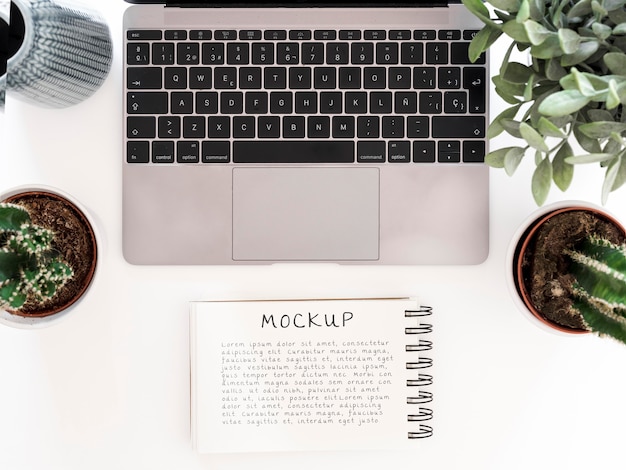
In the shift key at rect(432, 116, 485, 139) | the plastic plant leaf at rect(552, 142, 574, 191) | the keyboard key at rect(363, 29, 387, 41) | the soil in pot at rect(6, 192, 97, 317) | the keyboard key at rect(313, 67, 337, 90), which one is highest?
the keyboard key at rect(363, 29, 387, 41)

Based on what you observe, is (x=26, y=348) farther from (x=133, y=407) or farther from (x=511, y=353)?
(x=511, y=353)

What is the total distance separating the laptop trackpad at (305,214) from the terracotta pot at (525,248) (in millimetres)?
166

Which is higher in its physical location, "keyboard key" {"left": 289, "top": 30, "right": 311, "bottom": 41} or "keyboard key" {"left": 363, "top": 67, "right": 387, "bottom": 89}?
"keyboard key" {"left": 289, "top": 30, "right": 311, "bottom": 41}

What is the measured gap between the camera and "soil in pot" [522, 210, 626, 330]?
2.22 feet

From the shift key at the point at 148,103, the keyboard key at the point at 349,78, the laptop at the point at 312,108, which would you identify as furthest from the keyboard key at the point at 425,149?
the shift key at the point at 148,103

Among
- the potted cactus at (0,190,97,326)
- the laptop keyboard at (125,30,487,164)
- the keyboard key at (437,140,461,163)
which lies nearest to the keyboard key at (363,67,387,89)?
the laptop keyboard at (125,30,487,164)

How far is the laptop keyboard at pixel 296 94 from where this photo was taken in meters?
0.70

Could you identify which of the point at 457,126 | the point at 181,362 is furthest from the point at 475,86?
the point at 181,362

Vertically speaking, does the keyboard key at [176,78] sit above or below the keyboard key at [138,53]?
below

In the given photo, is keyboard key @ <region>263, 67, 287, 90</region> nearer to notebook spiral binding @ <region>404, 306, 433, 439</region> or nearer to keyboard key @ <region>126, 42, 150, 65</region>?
keyboard key @ <region>126, 42, 150, 65</region>

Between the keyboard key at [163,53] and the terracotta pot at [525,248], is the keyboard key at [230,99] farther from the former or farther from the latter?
the terracotta pot at [525,248]

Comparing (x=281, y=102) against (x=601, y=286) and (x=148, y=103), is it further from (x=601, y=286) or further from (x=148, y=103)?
(x=601, y=286)

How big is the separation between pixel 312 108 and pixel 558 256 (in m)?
0.35

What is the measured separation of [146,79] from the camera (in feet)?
2.30
